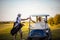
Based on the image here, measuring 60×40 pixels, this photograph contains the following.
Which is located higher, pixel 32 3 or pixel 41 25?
pixel 32 3

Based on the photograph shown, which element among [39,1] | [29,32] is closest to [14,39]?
[29,32]

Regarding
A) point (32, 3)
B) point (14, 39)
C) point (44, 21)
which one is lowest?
point (14, 39)

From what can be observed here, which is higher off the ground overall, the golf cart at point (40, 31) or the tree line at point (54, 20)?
the tree line at point (54, 20)

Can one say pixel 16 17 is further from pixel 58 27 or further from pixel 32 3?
pixel 58 27

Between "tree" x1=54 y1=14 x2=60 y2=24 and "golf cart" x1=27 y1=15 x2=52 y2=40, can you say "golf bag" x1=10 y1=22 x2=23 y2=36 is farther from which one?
"tree" x1=54 y1=14 x2=60 y2=24

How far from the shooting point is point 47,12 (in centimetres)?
487

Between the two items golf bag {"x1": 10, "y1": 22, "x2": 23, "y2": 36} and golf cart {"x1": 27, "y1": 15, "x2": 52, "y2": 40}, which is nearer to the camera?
golf cart {"x1": 27, "y1": 15, "x2": 52, "y2": 40}

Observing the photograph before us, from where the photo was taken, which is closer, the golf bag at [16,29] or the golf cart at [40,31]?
the golf cart at [40,31]

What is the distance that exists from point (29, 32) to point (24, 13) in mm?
414

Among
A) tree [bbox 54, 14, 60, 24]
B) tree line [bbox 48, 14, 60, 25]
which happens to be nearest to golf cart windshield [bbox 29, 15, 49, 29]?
tree line [bbox 48, 14, 60, 25]

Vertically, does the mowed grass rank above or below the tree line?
below

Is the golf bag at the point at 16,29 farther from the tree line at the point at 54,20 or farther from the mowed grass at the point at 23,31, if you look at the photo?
the tree line at the point at 54,20

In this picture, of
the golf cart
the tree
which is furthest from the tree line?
the golf cart

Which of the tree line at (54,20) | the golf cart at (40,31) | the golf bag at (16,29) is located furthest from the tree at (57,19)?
the golf bag at (16,29)
